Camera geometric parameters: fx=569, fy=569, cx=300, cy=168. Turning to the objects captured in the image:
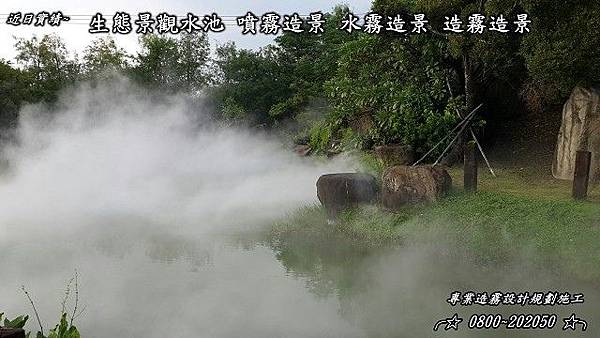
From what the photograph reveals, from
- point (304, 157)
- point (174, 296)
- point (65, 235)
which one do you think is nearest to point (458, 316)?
point (174, 296)

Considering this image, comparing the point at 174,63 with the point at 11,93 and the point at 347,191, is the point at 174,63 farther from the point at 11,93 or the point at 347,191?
the point at 347,191

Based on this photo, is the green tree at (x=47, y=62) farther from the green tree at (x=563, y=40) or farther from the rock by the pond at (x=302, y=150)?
the green tree at (x=563, y=40)

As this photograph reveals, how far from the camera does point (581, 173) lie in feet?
28.6

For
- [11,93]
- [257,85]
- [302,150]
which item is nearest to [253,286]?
[302,150]

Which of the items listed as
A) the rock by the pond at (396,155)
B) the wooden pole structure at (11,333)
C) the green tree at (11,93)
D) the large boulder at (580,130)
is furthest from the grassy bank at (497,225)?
the green tree at (11,93)

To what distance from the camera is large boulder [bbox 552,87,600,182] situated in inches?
400

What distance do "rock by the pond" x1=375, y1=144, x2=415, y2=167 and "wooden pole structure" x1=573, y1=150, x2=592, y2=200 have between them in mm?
4062

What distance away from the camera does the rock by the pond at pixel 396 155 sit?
12.3m

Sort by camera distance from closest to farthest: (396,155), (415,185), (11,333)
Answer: (11,333) < (415,185) < (396,155)

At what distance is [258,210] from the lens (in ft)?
40.1

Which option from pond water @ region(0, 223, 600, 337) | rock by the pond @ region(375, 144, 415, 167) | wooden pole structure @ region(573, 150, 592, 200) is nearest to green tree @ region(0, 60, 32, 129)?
pond water @ region(0, 223, 600, 337)

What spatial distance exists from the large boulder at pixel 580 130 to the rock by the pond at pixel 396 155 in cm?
299

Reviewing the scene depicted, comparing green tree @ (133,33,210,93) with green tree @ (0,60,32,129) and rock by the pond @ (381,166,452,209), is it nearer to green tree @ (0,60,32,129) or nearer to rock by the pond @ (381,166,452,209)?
green tree @ (0,60,32,129)

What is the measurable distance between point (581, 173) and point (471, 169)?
1860mm
